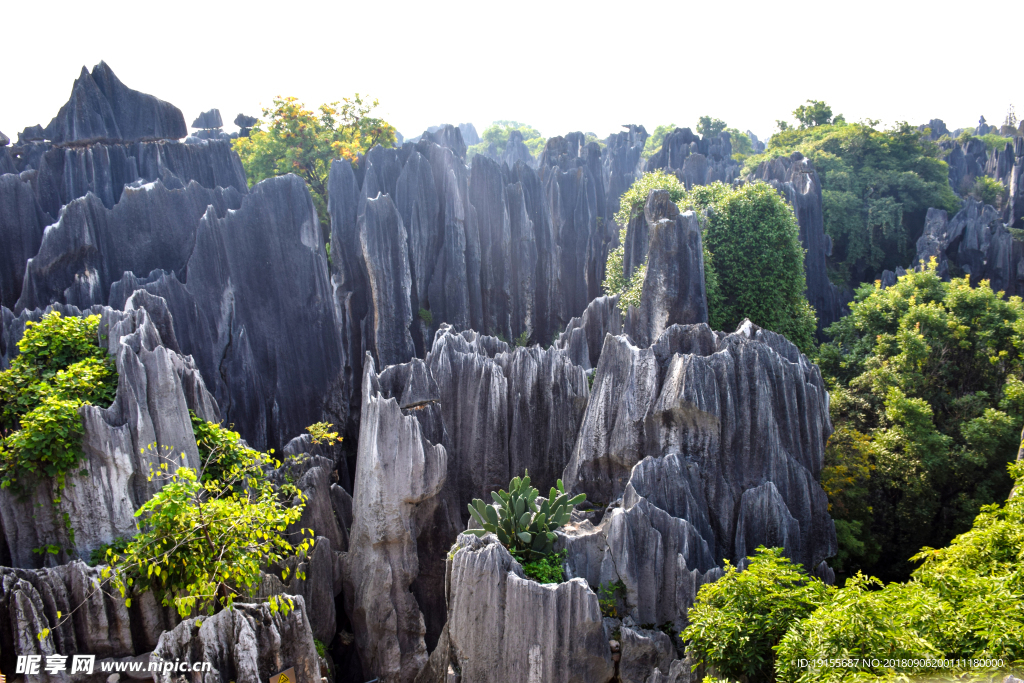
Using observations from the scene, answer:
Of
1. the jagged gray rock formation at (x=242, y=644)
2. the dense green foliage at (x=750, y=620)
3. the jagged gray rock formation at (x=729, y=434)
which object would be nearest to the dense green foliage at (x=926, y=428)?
the jagged gray rock formation at (x=729, y=434)

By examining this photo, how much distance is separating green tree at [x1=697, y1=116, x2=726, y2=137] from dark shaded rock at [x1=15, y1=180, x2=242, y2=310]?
4369 centimetres

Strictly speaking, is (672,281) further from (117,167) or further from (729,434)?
(117,167)

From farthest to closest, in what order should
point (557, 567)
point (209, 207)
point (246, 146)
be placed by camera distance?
point (246, 146), point (209, 207), point (557, 567)

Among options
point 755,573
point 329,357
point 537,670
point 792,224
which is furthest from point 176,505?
point 792,224

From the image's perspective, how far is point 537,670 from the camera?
807cm

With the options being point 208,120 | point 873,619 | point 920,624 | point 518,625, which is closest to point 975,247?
point 920,624

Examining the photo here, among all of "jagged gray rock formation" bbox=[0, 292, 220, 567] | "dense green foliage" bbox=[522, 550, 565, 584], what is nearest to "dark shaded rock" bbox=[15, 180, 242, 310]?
"jagged gray rock formation" bbox=[0, 292, 220, 567]

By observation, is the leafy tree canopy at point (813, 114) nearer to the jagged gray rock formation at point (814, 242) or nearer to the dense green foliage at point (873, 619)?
the jagged gray rock formation at point (814, 242)

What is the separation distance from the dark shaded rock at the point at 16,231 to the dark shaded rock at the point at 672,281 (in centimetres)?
1597

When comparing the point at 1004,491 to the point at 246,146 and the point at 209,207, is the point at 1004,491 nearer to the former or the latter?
the point at 209,207

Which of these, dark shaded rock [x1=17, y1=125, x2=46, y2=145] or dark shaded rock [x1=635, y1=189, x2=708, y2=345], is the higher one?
dark shaded rock [x1=17, y1=125, x2=46, y2=145]

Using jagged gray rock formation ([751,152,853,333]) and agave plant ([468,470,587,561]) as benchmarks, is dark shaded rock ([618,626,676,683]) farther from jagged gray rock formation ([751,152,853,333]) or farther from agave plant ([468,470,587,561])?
jagged gray rock formation ([751,152,853,333])

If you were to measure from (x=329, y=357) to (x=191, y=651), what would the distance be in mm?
11836

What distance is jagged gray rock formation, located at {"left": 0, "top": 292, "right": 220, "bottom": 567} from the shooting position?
29.3 ft
